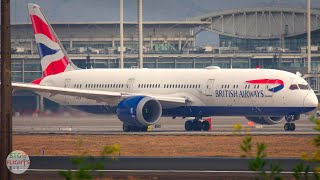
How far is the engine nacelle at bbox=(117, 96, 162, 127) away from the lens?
65438 mm

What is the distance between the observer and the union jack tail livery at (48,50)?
75.9 metres

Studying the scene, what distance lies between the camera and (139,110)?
65.4m

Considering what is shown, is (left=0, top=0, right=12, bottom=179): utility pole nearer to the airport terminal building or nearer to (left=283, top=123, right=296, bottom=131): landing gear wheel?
(left=283, top=123, right=296, bottom=131): landing gear wheel

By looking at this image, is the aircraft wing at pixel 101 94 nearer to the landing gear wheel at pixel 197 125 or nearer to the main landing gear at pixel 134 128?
the landing gear wheel at pixel 197 125

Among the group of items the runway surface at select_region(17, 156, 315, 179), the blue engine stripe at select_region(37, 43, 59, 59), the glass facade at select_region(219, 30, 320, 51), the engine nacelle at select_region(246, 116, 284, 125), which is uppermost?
the glass facade at select_region(219, 30, 320, 51)

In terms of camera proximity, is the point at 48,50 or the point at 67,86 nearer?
the point at 67,86

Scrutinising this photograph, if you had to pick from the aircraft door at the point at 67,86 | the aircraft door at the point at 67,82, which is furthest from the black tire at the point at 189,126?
the aircraft door at the point at 67,82

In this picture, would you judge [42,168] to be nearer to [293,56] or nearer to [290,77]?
[290,77]

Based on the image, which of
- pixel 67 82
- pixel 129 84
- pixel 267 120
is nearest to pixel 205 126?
pixel 267 120

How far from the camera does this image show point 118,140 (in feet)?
182

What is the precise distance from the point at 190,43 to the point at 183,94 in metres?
80.5

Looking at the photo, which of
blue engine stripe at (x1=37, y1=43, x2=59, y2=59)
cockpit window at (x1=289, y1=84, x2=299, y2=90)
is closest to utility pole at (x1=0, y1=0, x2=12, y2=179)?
cockpit window at (x1=289, y1=84, x2=299, y2=90)

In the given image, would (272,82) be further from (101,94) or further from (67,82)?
(67,82)

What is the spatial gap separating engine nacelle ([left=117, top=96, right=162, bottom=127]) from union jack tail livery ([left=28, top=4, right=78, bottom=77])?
1049 centimetres
